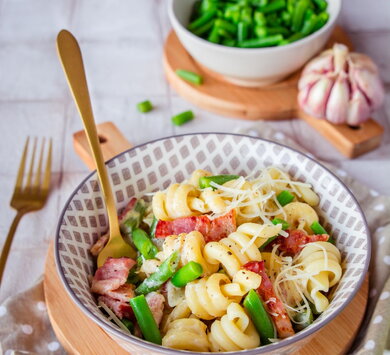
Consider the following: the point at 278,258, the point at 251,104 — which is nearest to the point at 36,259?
the point at 278,258

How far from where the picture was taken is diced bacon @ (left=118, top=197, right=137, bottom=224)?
1787 millimetres

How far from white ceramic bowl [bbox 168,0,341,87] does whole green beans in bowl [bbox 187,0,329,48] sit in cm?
10

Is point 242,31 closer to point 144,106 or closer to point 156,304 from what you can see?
point 144,106

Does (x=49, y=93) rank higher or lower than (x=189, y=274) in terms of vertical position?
lower

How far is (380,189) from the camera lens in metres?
2.17

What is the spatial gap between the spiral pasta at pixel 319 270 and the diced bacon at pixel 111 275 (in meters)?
0.44

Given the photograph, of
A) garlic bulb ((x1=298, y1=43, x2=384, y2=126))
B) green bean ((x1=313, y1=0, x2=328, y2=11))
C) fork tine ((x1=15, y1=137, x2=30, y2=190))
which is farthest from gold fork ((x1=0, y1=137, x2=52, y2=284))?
green bean ((x1=313, y1=0, x2=328, y2=11))

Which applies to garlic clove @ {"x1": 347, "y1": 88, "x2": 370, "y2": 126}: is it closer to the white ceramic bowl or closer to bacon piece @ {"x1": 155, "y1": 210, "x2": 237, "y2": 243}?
the white ceramic bowl

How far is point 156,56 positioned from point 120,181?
1.07m

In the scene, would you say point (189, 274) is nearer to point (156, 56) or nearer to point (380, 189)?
point (380, 189)

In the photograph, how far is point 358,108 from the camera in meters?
2.21

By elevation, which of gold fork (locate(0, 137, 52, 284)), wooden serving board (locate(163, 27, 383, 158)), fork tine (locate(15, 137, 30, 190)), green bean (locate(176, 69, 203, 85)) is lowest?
gold fork (locate(0, 137, 52, 284))

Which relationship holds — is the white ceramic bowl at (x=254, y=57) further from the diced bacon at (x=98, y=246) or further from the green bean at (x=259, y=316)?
the green bean at (x=259, y=316)

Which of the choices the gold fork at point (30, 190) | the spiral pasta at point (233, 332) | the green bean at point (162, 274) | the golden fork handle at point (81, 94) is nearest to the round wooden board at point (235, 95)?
the gold fork at point (30, 190)
